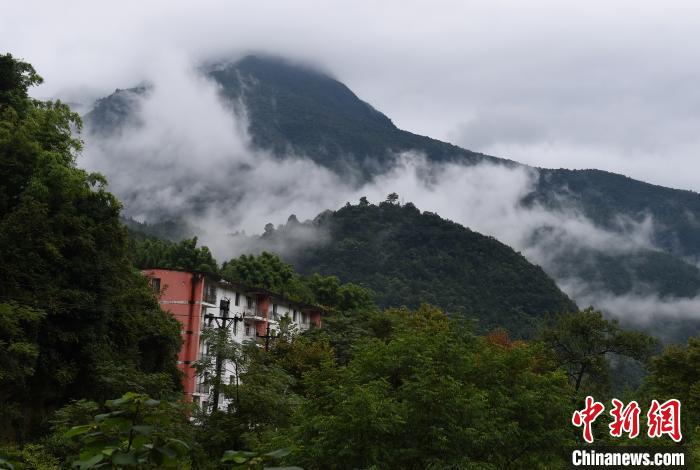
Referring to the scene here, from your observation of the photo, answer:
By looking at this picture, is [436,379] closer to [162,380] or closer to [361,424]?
[361,424]

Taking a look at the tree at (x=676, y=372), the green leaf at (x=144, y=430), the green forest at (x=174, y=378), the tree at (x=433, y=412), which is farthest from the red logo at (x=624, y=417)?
the tree at (x=676, y=372)

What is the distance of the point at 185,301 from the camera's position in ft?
147

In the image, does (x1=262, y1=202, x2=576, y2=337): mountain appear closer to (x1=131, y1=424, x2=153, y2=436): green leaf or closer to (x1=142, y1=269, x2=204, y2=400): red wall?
(x1=142, y1=269, x2=204, y2=400): red wall

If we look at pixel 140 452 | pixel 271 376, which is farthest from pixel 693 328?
pixel 140 452

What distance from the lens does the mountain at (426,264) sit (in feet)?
289

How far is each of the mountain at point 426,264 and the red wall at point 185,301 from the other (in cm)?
4329

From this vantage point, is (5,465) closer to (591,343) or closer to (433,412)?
(433,412)

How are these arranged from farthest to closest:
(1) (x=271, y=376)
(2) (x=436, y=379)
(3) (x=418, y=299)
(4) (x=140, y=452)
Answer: (3) (x=418, y=299) < (1) (x=271, y=376) < (2) (x=436, y=379) < (4) (x=140, y=452)

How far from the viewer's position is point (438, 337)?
756 inches

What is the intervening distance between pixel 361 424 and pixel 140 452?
1150cm

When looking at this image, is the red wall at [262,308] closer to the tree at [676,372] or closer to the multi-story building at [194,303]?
the multi-story building at [194,303]

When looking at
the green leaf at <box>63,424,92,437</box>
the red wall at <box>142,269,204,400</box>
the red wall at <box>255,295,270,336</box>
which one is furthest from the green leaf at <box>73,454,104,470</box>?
the red wall at <box>255,295,270,336</box>

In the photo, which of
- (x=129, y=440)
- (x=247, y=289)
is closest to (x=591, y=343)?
(x=247, y=289)

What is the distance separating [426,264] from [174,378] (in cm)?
6943
